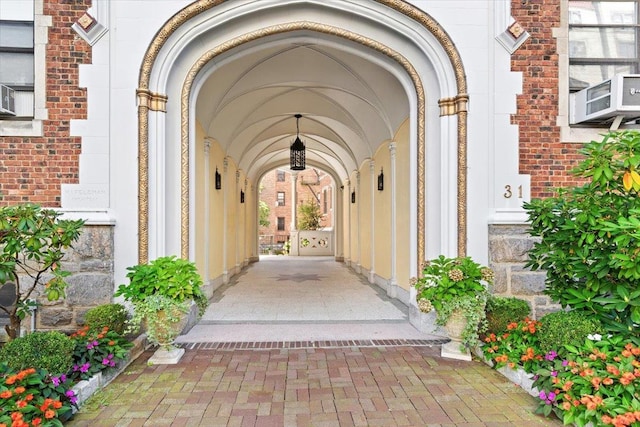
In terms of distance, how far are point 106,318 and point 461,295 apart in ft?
12.0

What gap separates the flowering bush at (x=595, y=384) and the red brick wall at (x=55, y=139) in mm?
5315

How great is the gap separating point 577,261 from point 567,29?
3301mm

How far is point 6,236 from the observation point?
317 centimetres

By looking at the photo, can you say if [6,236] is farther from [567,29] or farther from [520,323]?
[567,29]

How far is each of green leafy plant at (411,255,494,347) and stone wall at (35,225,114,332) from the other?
3.68 metres

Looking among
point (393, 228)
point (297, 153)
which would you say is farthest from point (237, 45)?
point (297, 153)

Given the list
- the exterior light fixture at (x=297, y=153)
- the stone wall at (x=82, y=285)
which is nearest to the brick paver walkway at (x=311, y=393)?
the stone wall at (x=82, y=285)

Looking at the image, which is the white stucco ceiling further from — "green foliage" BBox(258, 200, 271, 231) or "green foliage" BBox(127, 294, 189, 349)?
"green foliage" BBox(258, 200, 271, 231)

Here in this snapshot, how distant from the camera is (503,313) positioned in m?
4.13

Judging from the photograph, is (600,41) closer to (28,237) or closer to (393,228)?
(393,228)

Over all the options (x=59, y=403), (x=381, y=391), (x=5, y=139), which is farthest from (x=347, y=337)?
(x=5, y=139)

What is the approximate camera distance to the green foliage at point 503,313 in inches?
162

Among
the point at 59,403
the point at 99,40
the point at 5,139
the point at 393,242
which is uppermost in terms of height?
the point at 99,40

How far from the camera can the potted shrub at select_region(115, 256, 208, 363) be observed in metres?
3.85
